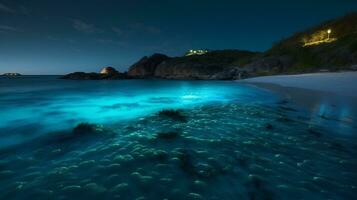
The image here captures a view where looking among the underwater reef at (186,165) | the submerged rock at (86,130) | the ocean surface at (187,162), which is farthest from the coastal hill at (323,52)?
the submerged rock at (86,130)

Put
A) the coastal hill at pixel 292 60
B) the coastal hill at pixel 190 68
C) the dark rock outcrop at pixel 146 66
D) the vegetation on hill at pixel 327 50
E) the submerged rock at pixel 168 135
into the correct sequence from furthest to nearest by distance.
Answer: the dark rock outcrop at pixel 146 66 < the coastal hill at pixel 190 68 < the coastal hill at pixel 292 60 < the vegetation on hill at pixel 327 50 < the submerged rock at pixel 168 135

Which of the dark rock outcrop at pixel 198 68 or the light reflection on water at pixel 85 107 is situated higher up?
the dark rock outcrop at pixel 198 68

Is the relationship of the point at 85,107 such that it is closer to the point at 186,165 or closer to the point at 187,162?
the point at 187,162

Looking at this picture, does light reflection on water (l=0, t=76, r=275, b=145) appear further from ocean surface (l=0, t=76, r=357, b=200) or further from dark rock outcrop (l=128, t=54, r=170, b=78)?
dark rock outcrop (l=128, t=54, r=170, b=78)

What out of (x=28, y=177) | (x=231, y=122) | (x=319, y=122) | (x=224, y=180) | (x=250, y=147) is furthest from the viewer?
(x=231, y=122)

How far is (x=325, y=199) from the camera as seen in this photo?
514cm

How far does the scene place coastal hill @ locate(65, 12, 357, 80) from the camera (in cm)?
5490

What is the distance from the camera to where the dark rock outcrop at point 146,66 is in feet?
476

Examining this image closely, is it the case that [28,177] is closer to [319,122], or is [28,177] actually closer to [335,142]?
[335,142]

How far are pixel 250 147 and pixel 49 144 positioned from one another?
9299 millimetres

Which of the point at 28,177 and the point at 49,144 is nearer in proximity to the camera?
the point at 28,177

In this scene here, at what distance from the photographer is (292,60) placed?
72.3 metres

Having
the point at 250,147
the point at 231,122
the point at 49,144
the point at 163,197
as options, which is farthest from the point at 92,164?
the point at 231,122

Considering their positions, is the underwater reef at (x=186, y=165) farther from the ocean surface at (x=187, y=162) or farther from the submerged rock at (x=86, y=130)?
the submerged rock at (x=86, y=130)
